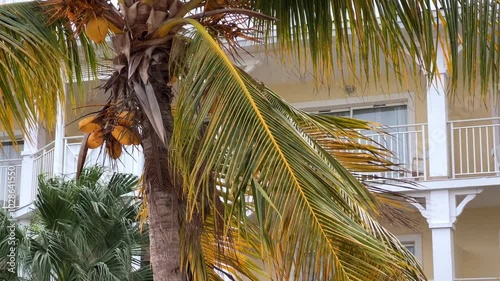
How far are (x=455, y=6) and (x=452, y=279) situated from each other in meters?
9.79

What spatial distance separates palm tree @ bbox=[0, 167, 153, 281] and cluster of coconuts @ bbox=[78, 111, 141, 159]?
21.7ft

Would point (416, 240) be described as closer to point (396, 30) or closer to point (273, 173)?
point (396, 30)

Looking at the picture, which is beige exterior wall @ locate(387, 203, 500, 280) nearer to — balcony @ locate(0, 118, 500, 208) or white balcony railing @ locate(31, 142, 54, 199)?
balcony @ locate(0, 118, 500, 208)

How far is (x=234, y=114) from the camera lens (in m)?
6.29

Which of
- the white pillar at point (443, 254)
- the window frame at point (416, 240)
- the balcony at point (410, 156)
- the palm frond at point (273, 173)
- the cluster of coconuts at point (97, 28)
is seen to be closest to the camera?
the palm frond at point (273, 173)

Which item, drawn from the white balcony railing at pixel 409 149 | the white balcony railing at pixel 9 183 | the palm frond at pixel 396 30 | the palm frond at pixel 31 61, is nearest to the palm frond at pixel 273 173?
the palm frond at pixel 396 30

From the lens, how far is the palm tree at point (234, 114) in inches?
231

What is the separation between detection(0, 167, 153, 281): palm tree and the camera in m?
14.1

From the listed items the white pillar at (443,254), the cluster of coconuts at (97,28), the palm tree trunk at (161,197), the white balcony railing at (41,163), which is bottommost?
the white pillar at (443,254)

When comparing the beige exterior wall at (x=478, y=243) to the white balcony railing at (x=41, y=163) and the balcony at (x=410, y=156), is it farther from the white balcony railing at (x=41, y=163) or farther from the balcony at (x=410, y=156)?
the white balcony railing at (x=41, y=163)

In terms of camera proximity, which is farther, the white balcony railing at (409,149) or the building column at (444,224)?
the white balcony railing at (409,149)

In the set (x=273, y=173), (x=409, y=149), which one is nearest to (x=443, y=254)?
(x=409, y=149)

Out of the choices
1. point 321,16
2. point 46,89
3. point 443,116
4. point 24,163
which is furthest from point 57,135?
point 321,16

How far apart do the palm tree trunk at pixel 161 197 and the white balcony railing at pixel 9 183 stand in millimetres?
12151
